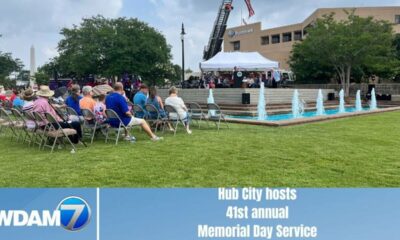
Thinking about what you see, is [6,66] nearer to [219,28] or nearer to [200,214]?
[219,28]

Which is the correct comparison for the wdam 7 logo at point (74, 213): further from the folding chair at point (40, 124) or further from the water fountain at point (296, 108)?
the water fountain at point (296, 108)

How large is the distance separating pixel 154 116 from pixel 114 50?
32.3 m

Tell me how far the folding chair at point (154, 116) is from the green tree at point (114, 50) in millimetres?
31498

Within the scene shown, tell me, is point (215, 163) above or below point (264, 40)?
below

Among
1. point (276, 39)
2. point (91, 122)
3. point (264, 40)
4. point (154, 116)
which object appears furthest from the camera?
point (264, 40)

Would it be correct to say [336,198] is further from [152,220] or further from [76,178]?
[76,178]

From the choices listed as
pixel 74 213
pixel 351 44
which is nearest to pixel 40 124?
pixel 74 213

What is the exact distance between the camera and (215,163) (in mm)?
6543

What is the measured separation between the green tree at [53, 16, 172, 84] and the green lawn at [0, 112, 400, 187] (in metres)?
33.1

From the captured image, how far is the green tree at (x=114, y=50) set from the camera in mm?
41562

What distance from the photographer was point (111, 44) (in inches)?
1666

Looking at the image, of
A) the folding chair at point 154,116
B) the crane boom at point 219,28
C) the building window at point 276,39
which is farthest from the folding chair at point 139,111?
the building window at point 276,39

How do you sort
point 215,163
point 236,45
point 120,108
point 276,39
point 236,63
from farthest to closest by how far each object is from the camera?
point 236,45, point 276,39, point 236,63, point 120,108, point 215,163

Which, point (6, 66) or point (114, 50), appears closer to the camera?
point (114, 50)
